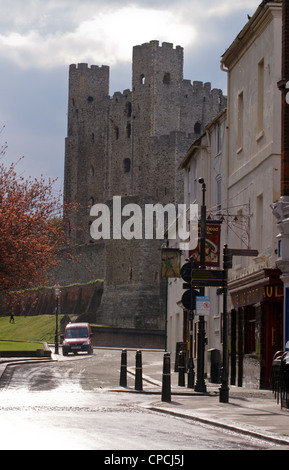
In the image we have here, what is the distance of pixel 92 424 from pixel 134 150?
86302 mm

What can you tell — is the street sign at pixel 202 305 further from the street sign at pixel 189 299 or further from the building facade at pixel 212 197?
the building facade at pixel 212 197

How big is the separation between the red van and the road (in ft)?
82.4

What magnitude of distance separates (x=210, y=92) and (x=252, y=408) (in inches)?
3372

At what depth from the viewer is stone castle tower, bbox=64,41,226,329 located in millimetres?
78875

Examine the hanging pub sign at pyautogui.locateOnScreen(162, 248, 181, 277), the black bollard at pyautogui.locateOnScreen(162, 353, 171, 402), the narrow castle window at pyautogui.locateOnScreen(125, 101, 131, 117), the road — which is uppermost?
the narrow castle window at pyautogui.locateOnScreen(125, 101, 131, 117)

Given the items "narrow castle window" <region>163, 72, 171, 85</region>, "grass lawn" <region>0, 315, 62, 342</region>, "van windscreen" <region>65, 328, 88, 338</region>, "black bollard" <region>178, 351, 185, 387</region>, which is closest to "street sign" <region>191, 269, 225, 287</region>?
"black bollard" <region>178, 351, 185, 387</region>

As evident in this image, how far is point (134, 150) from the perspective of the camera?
325ft

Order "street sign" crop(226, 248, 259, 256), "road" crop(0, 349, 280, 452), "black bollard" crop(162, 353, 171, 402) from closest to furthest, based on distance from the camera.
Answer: "road" crop(0, 349, 280, 452) < "black bollard" crop(162, 353, 171, 402) < "street sign" crop(226, 248, 259, 256)

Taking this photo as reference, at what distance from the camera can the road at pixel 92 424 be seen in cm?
1102

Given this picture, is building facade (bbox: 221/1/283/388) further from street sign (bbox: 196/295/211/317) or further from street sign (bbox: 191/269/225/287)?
street sign (bbox: 191/269/225/287)
